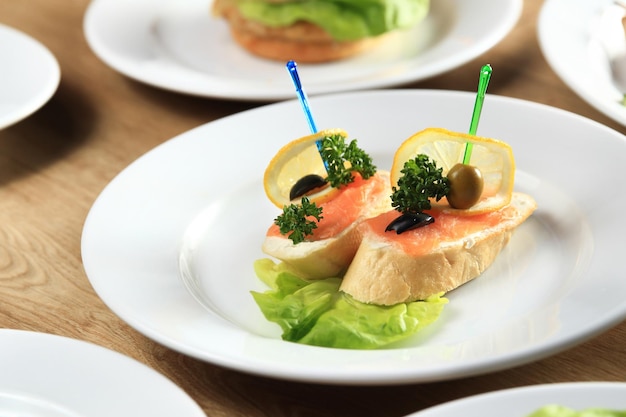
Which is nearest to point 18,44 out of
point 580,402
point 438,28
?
point 438,28

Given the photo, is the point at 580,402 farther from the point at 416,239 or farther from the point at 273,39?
the point at 273,39

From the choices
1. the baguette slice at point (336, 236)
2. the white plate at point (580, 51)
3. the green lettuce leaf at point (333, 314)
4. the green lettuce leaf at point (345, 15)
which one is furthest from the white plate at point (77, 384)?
the green lettuce leaf at point (345, 15)

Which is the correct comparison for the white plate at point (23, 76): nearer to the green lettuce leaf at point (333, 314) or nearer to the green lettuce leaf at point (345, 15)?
the green lettuce leaf at point (345, 15)

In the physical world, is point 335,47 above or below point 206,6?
above

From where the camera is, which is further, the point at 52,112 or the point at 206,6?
the point at 206,6

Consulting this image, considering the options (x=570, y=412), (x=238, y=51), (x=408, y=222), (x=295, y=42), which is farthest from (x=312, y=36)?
(x=570, y=412)

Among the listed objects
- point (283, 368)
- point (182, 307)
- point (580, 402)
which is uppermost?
point (580, 402)
